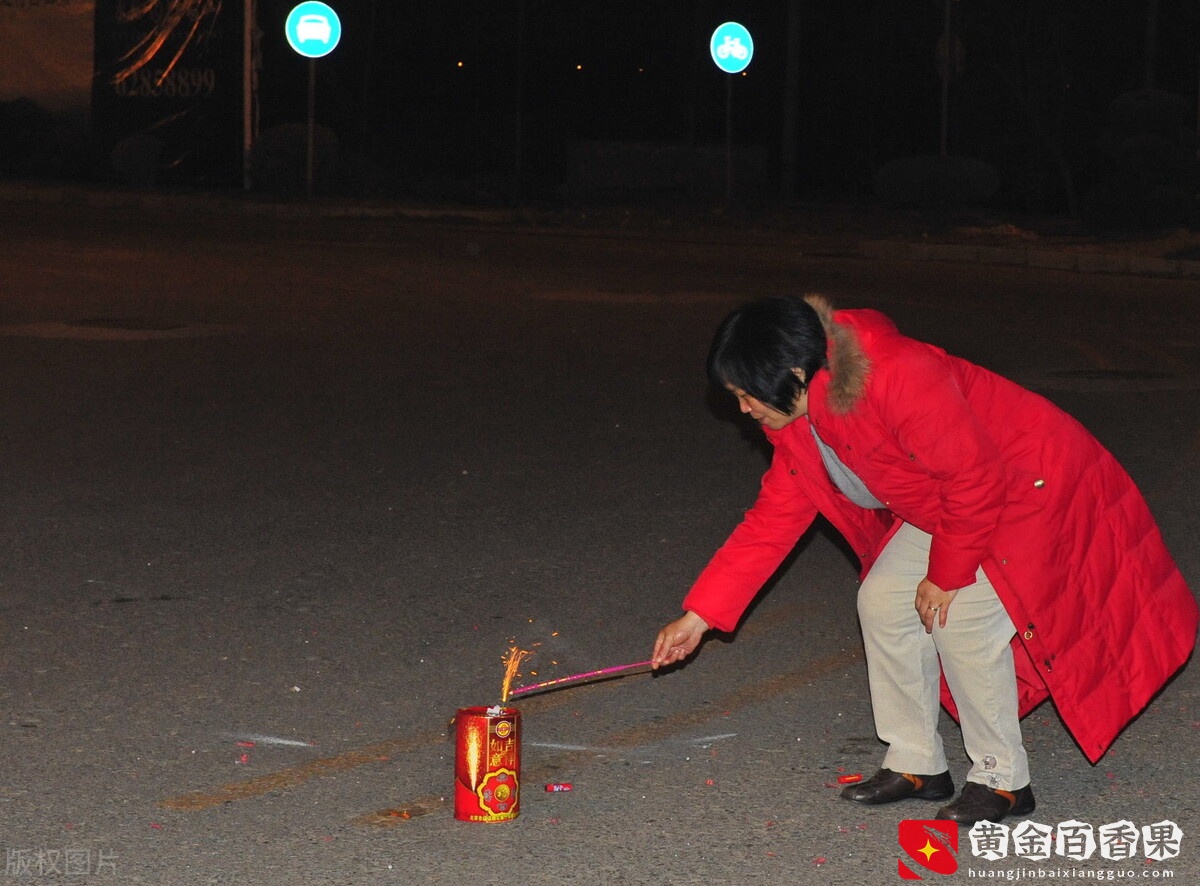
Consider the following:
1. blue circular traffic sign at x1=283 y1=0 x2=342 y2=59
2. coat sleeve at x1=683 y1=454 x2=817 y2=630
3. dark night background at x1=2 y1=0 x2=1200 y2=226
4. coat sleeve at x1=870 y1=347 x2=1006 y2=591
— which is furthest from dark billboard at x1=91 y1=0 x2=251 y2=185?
coat sleeve at x1=870 y1=347 x2=1006 y2=591

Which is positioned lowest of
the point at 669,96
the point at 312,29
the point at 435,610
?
the point at 435,610

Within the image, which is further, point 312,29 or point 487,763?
point 312,29

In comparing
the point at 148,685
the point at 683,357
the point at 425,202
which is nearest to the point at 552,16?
the point at 425,202

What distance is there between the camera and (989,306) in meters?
14.4

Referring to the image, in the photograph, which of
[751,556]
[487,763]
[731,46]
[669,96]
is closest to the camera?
[487,763]

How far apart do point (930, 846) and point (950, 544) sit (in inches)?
26.5

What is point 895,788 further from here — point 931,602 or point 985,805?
point 931,602

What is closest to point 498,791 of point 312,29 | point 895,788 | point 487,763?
point 487,763

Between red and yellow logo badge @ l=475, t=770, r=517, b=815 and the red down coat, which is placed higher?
the red down coat

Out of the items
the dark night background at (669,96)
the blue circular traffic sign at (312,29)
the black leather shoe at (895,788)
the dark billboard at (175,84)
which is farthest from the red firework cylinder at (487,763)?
the dark billboard at (175,84)

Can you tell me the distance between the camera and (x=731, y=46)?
25734 mm

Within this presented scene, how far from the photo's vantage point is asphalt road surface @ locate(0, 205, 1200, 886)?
3844 mm

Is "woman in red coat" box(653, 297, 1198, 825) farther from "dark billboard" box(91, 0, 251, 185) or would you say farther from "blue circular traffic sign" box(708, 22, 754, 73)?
"dark billboard" box(91, 0, 251, 185)

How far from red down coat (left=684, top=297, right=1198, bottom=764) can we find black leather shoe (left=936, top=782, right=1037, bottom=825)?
0.22 m
